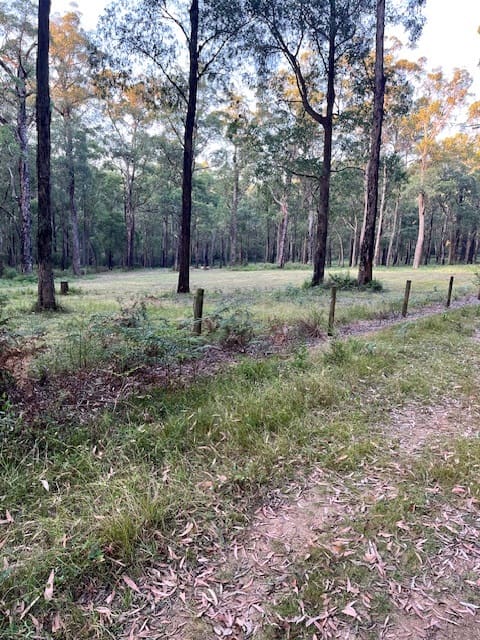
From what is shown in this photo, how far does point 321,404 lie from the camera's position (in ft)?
13.5

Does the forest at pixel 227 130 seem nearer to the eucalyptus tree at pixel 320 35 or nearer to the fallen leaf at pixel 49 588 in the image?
the eucalyptus tree at pixel 320 35

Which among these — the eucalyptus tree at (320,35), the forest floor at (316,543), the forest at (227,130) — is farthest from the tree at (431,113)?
the forest floor at (316,543)

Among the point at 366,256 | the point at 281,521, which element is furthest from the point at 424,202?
the point at 281,521

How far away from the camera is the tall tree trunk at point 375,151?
43.4 feet

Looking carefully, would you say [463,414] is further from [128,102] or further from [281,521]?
[128,102]

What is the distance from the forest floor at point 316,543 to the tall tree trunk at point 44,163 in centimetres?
560

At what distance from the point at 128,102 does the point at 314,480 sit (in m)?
30.1

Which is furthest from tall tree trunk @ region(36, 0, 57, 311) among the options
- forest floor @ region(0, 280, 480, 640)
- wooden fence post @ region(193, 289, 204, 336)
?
forest floor @ region(0, 280, 480, 640)

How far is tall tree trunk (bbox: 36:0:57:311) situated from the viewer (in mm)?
7941

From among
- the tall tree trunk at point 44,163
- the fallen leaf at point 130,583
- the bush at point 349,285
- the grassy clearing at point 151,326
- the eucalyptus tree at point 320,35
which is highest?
the eucalyptus tree at point 320,35

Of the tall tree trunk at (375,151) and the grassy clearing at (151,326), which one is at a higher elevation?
the tall tree trunk at (375,151)

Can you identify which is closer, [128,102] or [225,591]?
[225,591]

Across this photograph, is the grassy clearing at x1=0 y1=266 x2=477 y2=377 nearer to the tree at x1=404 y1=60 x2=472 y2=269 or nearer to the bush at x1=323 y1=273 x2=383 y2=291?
the bush at x1=323 y1=273 x2=383 y2=291

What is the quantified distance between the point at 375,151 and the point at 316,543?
15.1 m
